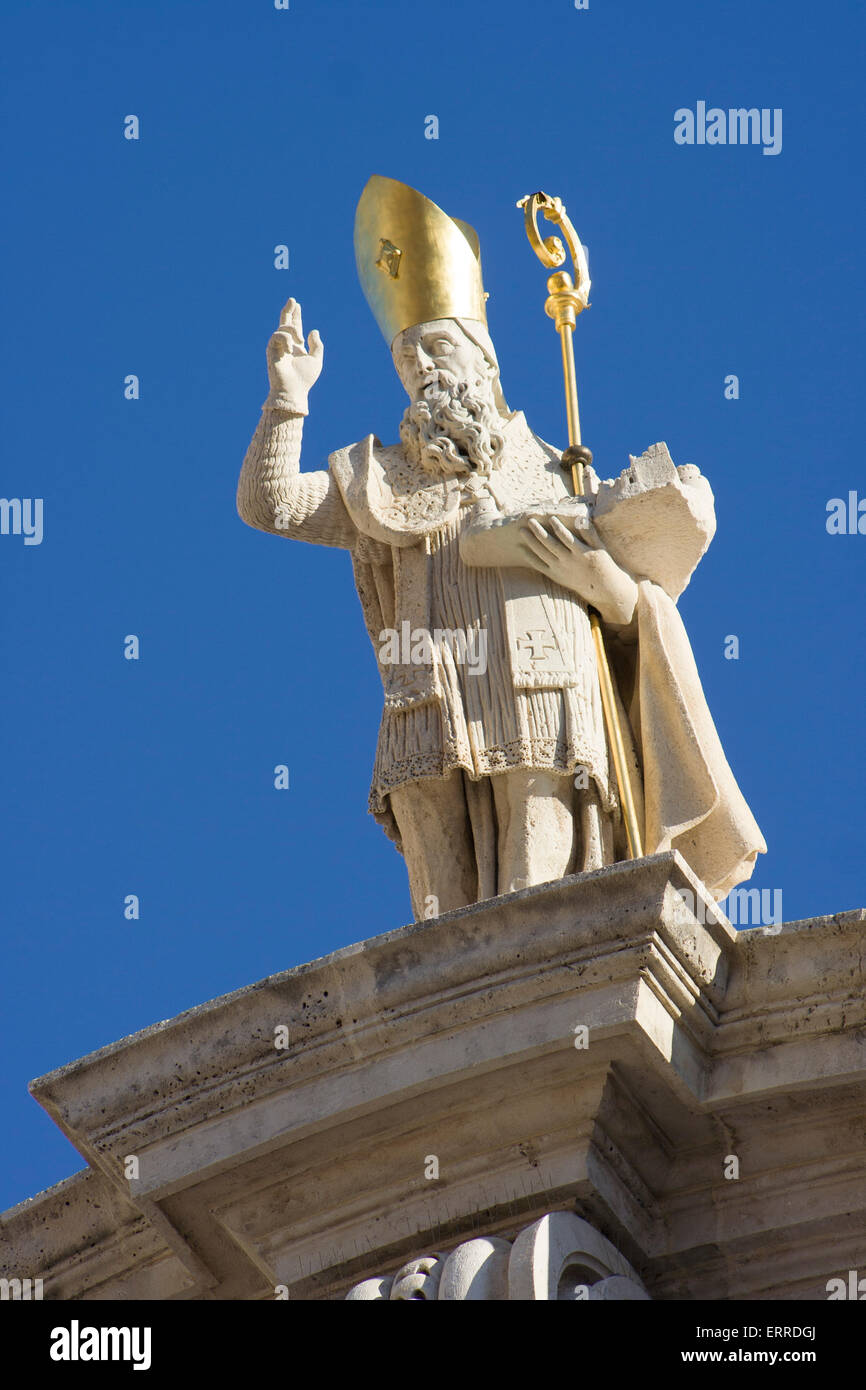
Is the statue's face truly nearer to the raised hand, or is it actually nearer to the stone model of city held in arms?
the stone model of city held in arms

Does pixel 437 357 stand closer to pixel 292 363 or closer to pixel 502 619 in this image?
pixel 292 363

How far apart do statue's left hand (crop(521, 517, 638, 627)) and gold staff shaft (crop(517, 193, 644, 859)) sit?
144mm

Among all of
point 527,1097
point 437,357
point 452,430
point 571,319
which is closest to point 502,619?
point 452,430

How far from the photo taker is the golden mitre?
10.7 meters

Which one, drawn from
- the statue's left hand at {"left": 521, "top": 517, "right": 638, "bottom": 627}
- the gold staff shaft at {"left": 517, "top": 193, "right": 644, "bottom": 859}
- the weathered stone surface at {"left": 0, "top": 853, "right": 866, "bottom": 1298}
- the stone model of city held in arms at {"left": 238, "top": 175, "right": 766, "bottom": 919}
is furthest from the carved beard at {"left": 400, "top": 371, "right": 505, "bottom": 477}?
the weathered stone surface at {"left": 0, "top": 853, "right": 866, "bottom": 1298}

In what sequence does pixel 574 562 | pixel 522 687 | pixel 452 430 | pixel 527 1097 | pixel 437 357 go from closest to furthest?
1. pixel 527 1097
2. pixel 522 687
3. pixel 574 562
4. pixel 452 430
5. pixel 437 357

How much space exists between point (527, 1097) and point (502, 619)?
6.61 feet

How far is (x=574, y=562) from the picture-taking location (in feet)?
32.0

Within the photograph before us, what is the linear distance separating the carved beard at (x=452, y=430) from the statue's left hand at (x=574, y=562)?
649 mm

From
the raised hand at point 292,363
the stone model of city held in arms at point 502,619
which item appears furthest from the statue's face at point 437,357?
the raised hand at point 292,363

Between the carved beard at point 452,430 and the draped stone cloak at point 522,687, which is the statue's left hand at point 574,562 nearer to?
the draped stone cloak at point 522,687

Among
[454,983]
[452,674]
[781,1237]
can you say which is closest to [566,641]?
[452,674]
